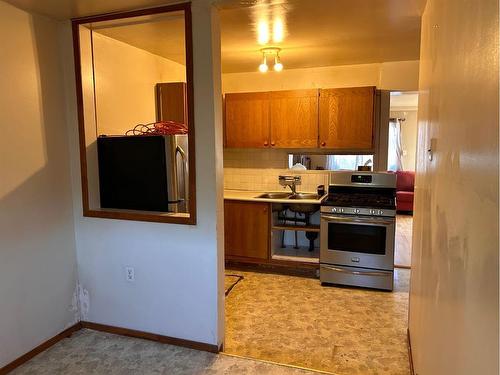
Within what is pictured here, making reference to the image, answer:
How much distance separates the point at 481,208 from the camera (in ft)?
2.61

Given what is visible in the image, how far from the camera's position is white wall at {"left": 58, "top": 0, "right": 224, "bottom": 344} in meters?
2.32

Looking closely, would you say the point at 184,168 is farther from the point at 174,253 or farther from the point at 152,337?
the point at 152,337

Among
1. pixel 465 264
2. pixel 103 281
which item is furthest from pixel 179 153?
pixel 465 264

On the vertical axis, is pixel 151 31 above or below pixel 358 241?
above

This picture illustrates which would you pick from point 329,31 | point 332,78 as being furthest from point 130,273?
point 332,78

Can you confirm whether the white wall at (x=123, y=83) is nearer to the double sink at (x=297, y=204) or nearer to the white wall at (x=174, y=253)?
the white wall at (x=174, y=253)

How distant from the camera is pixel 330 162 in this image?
4.32 metres

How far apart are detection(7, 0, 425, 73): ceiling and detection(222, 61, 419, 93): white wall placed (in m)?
0.15

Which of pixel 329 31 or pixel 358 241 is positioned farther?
pixel 358 241

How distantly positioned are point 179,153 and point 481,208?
2022 mm

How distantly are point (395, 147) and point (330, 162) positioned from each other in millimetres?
4993

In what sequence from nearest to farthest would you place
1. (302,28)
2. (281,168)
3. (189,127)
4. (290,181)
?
1. (189,127)
2. (302,28)
3. (290,181)
4. (281,168)

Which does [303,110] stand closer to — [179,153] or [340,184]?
[340,184]

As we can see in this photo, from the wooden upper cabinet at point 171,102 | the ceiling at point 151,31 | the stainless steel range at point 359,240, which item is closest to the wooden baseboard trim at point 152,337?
the stainless steel range at point 359,240
